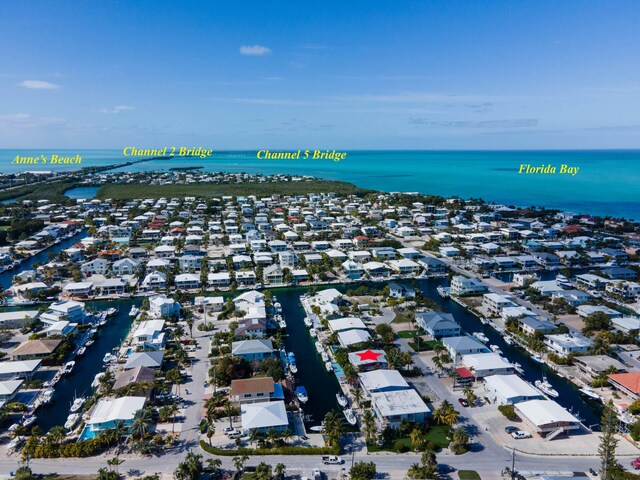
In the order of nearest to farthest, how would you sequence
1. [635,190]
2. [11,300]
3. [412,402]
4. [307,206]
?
[412,402] → [11,300] → [307,206] → [635,190]


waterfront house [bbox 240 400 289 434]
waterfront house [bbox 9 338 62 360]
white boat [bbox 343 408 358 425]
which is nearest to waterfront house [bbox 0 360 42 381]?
waterfront house [bbox 9 338 62 360]

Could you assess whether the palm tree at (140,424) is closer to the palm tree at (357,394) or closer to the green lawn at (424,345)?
the palm tree at (357,394)

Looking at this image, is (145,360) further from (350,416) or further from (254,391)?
(350,416)

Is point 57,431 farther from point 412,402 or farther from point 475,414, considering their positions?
point 475,414

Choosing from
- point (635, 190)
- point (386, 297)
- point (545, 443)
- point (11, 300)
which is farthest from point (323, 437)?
point (635, 190)

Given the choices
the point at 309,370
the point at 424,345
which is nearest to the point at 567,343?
the point at 424,345

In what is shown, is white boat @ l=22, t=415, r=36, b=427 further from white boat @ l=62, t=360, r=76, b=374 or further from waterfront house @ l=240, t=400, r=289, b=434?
waterfront house @ l=240, t=400, r=289, b=434
